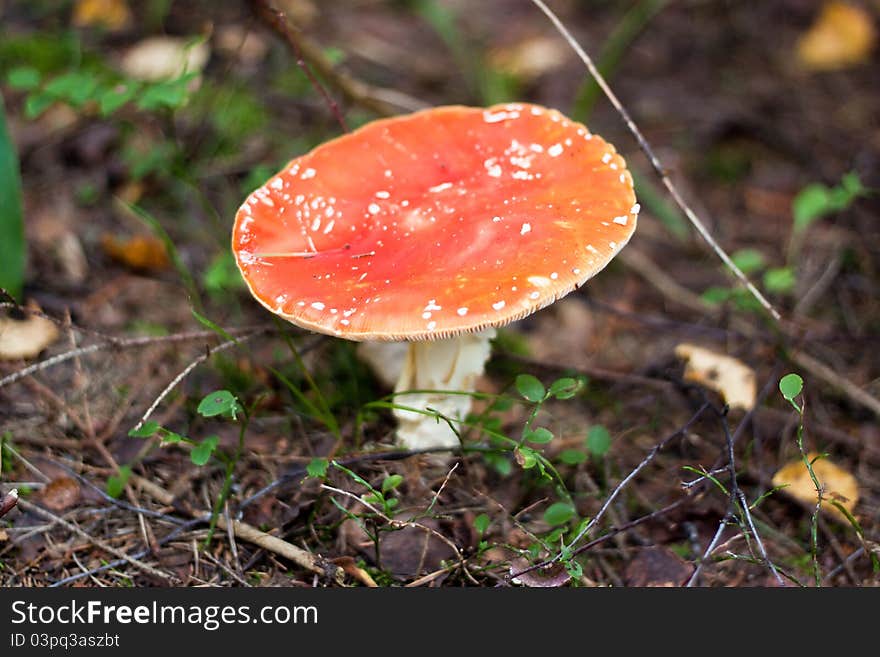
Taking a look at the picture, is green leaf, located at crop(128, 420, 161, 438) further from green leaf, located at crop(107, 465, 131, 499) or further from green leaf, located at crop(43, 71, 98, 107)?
green leaf, located at crop(43, 71, 98, 107)

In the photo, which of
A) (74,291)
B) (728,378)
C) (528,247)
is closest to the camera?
(528,247)

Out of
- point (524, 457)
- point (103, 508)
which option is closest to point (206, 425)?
point (103, 508)

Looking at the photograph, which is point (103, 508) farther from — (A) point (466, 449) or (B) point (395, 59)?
(B) point (395, 59)

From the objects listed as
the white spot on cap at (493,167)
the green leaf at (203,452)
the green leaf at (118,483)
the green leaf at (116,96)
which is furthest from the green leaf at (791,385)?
the green leaf at (116,96)

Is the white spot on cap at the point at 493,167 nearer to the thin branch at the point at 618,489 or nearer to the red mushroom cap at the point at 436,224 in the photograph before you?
the red mushroom cap at the point at 436,224

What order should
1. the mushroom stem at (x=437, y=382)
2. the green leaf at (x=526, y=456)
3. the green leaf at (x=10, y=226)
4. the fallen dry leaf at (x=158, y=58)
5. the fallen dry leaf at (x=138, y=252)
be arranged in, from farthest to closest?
the fallen dry leaf at (x=158, y=58) < the fallen dry leaf at (x=138, y=252) < the green leaf at (x=10, y=226) < the mushroom stem at (x=437, y=382) < the green leaf at (x=526, y=456)

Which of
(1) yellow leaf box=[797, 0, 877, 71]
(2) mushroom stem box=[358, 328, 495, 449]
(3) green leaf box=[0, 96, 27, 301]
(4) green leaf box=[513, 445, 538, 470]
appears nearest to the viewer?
(4) green leaf box=[513, 445, 538, 470]

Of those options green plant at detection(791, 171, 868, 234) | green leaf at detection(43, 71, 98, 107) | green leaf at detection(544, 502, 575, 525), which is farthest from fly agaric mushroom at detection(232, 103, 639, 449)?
green plant at detection(791, 171, 868, 234)
